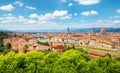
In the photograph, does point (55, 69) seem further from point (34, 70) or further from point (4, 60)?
point (4, 60)

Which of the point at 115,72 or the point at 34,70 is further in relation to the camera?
the point at 115,72

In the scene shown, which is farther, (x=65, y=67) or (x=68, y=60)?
(x=68, y=60)

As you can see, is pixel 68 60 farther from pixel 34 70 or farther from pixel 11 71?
pixel 11 71

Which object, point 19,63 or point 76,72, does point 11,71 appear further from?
point 76,72

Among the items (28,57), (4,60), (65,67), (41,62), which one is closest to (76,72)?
(65,67)

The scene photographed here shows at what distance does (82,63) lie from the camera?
15.3 meters

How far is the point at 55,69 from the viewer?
14000 mm

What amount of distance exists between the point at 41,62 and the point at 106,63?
5056 mm

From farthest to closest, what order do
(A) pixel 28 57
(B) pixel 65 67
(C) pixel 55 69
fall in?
(A) pixel 28 57 → (B) pixel 65 67 → (C) pixel 55 69

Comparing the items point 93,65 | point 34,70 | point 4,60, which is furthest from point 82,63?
point 4,60

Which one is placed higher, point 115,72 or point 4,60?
point 4,60

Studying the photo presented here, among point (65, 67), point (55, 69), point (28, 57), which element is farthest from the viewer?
point (28, 57)

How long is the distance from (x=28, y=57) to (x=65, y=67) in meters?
2.87

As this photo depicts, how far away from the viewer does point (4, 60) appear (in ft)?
50.0
